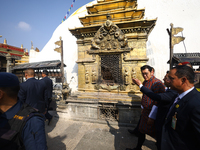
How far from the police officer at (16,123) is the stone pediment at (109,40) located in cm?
399

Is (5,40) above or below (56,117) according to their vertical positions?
above

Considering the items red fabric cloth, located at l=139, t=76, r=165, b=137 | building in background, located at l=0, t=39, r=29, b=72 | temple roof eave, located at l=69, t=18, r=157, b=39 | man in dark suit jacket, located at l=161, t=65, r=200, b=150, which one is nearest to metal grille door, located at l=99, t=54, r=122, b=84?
temple roof eave, located at l=69, t=18, r=157, b=39

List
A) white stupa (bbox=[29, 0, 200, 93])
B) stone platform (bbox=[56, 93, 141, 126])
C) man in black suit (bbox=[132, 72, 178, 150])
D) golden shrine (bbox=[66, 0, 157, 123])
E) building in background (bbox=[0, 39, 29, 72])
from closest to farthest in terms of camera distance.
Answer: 1. man in black suit (bbox=[132, 72, 178, 150])
2. stone platform (bbox=[56, 93, 141, 126])
3. golden shrine (bbox=[66, 0, 157, 123])
4. white stupa (bbox=[29, 0, 200, 93])
5. building in background (bbox=[0, 39, 29, 72])

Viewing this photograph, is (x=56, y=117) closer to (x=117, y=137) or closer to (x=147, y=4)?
(x=117, y=137)

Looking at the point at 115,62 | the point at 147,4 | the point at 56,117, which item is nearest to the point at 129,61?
the point at 115,62

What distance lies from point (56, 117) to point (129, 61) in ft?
15.1

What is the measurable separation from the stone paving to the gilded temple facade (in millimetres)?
1443

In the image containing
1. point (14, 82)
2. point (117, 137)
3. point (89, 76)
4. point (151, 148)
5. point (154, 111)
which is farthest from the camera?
point (89, 76)

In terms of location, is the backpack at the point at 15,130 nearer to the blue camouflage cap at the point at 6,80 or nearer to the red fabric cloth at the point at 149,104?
the blue camouflage cap at the point at 6,80

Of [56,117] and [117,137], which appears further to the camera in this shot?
[56,117]

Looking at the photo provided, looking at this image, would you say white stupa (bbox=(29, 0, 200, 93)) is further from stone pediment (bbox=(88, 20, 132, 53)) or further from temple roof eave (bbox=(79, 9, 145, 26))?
temple roof eave (bbox=(79, 9, 145, 26))

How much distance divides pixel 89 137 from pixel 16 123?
2.92 m

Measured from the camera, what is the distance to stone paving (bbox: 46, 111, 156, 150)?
295cm

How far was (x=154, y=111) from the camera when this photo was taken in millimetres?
2262
